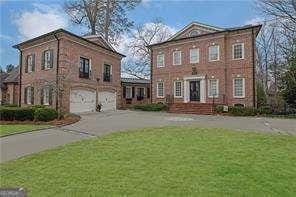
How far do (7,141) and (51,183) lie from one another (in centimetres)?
685

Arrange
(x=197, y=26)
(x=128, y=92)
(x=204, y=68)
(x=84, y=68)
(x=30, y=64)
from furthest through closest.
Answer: (x=128, y=92) < (x=197, y=26) < (x=204, y=68) < (x=30, y=64) < (x=84, y=68)

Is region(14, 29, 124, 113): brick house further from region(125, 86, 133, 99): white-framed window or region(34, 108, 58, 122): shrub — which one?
region(125, 86, 133, 99): white-framed window

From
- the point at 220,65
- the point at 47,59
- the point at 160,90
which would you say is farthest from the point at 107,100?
the point at 220,65

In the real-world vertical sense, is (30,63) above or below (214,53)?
below

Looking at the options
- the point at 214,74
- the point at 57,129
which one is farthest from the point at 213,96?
the point at 57,129

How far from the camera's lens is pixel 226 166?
7.80 metres

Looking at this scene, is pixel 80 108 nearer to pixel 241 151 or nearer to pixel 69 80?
pixel 69 80

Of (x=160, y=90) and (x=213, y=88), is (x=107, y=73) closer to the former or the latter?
(x=160, y=90)

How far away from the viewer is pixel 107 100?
32.2m

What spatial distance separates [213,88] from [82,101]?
11497 millimetres

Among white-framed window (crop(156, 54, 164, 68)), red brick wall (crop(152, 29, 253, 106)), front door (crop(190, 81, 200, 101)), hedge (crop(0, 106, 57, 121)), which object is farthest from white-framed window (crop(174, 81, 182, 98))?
hedge (crop(0, 106, 57, 121))

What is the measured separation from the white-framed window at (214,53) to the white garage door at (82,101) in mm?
10962

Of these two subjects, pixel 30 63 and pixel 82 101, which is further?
pixel 30 63

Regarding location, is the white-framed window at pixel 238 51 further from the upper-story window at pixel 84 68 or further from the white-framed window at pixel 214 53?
the upper-story window at pixel 84 68
